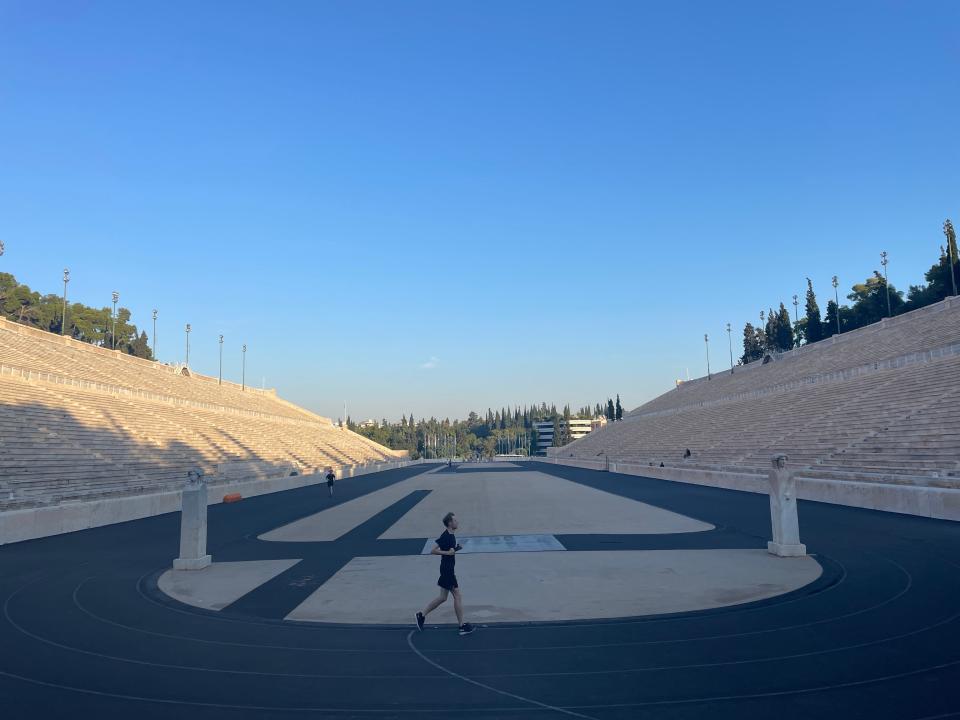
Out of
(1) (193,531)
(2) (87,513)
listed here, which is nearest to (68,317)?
(2) (87,513)

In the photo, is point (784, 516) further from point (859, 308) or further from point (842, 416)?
point (859, 308)

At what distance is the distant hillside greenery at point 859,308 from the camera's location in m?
62.1

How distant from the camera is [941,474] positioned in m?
19.8

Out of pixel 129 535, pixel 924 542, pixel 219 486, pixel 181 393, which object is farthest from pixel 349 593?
pixel 181 393

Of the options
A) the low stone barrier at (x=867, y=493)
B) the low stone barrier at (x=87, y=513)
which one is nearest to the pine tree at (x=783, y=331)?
the low stone barrier at (x=867, y=493)

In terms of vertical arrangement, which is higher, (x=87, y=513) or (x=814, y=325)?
(x=814, y=325)

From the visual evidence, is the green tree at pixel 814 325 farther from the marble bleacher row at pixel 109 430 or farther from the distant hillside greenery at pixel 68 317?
the distant hillside greenery at pixel 68 317

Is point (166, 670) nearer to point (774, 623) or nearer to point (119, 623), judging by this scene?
point (119, 623)

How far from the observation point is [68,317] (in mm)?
92438

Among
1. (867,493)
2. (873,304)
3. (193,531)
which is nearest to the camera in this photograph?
(193,531)

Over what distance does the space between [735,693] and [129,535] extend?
18785mm

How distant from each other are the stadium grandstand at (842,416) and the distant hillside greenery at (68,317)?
7684 centimetres

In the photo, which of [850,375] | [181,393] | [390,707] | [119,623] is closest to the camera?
[390,707]

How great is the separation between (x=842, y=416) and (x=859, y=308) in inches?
2228
